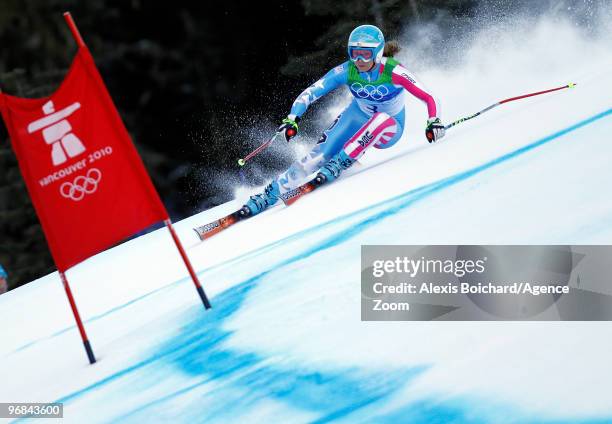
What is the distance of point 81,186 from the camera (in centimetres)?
312

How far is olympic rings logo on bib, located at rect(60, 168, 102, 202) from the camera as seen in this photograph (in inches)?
122

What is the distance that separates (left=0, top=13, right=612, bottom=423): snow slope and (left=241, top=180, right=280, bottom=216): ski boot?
139 millimetres

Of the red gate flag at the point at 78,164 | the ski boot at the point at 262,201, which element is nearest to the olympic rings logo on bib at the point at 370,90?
the ski boot at the point at 262,201

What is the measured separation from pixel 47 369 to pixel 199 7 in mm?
7043

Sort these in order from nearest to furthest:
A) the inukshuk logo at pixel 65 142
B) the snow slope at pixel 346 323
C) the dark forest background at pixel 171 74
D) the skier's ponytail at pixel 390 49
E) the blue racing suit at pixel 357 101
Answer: the snow slope at pixel 346 323 < the inukshuk logo at pixel 65 142 < the blue racing suit at pixel 357 101 < the skier's ponytail at pixel 390 49 < the dark forest background at pixel 171 74

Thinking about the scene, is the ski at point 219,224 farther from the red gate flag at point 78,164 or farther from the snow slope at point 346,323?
the red gate flag at point 78,164

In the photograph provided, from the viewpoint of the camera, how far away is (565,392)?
1.93 m

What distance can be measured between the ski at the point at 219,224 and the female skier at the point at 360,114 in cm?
5

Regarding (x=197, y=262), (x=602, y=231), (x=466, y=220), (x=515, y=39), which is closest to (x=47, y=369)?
(x=197, y=262)

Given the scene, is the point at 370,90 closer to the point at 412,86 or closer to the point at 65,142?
the point at 412,86

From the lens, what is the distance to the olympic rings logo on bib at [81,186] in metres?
3.11

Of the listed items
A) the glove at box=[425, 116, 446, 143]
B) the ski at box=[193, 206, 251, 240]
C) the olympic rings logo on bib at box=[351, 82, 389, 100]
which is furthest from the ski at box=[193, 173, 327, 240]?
the glove at box=[425, 116, 446, 143]

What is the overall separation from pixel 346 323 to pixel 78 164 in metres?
1.14

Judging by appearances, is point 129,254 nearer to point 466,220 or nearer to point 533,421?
point 466,220
